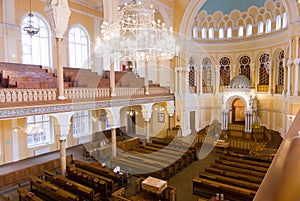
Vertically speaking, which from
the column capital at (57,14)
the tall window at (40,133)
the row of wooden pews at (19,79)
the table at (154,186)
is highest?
the column capital at (57,14)

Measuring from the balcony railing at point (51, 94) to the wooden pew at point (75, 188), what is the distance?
3390 millimetres

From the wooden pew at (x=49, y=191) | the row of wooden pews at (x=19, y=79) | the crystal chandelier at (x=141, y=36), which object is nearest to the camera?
the wooden pew at (x=49, y=191)

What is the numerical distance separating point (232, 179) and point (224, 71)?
13.0 m

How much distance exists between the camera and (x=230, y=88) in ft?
59.9

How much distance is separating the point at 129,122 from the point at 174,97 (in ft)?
17.5

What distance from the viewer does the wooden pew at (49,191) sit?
7895 mm

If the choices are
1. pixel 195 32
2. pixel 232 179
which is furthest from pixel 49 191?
pixel 195 32

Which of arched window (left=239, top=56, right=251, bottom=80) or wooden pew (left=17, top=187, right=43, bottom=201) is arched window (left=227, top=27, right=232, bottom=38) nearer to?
arched window (left=239, top=56, right=251, bottom=80)

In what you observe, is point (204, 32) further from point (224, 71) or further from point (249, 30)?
point (224, 71)

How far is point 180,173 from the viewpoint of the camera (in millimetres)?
11680

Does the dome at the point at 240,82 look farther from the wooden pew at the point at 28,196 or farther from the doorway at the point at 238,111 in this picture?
the wooden pew at the point at 28,196

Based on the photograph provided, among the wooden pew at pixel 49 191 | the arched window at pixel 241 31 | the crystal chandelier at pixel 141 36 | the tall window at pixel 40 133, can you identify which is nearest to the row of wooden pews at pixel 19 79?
the tall window at pixel 40 133

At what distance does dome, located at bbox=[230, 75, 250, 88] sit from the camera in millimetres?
17781

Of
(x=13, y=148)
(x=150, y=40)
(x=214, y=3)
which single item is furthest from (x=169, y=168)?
(x=214, y=3)
